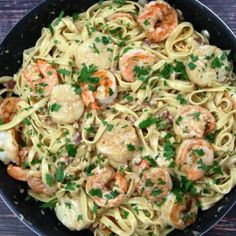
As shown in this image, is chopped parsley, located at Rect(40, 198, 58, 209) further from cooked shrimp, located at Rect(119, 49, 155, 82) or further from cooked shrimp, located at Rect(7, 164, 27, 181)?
cooked shrimp, located at Rect(119, 49, 155, 82)

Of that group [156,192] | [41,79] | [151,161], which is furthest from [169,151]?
[41,79]

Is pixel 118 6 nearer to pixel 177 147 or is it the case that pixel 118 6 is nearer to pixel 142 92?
pixel 142 92

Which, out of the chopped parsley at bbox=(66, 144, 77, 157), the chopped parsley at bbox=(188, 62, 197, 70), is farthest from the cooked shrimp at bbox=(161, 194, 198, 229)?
the chopped parsley at bbox=(188, 62, 197, 70)

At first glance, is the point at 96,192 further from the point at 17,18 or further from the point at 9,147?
the point at 17,18

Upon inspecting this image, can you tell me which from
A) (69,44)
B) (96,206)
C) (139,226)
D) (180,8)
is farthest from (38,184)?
(180,8)

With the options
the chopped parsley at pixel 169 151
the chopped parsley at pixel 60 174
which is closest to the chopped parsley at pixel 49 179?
the chopped parsley at pixel 60 174
